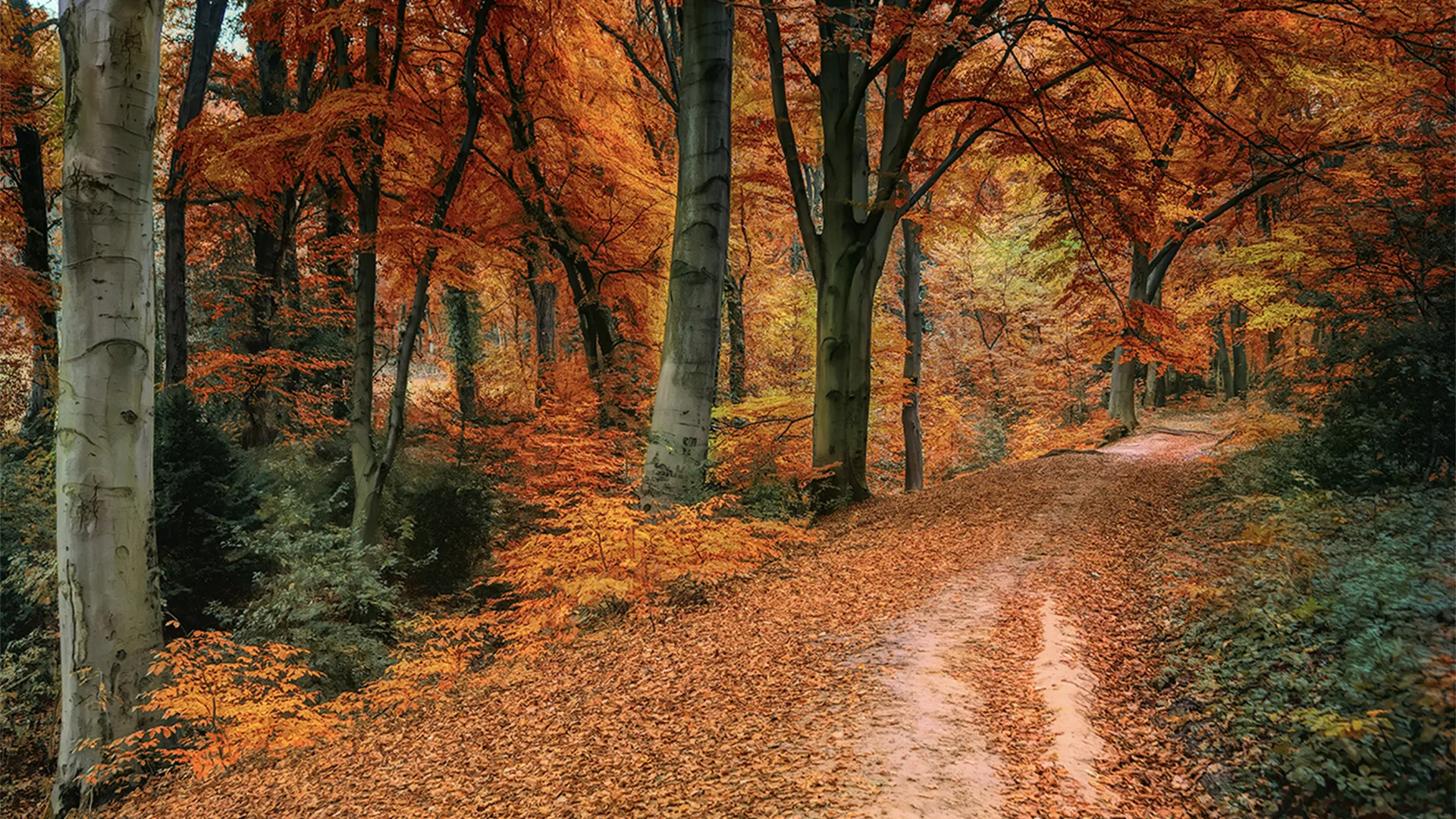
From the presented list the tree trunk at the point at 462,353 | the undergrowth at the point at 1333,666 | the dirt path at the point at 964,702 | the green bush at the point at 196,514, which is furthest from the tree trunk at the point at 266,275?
the undergrowth at the point at 1333,666

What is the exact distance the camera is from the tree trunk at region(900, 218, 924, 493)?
14.5 meters

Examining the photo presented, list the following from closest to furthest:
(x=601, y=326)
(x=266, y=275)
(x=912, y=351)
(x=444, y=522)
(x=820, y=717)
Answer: (x=820, y=717) → (x=444, y=522) → (x=601, y=326) → (x=266, y=275) → (x=912, y=351)

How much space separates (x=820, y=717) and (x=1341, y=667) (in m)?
2.42

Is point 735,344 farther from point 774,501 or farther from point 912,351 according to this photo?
point 774,501

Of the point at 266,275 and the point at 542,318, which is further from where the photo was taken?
the point at 542,318

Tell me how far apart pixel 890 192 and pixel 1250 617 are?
6.98 metres

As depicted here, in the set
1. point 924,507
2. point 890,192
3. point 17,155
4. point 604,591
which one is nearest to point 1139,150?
point 890,192

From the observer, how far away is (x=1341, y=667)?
10.5 ft

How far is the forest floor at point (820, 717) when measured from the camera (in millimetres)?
3014

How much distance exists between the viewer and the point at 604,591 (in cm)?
613

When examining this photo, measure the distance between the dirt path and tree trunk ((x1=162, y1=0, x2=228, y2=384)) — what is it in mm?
10268

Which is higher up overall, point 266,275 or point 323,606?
point 266,275

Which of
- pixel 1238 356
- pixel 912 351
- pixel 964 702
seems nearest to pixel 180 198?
pixel 912 351

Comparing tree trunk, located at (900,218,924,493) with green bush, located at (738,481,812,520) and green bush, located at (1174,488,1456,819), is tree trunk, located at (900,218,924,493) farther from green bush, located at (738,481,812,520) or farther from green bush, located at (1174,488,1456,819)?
green bush, located at (1174,488,1456,819)
